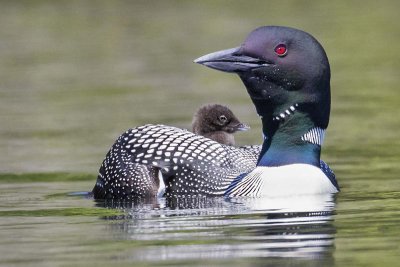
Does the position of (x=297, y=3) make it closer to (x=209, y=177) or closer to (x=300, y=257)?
(x=209, y=177)

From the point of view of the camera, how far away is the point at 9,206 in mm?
10805

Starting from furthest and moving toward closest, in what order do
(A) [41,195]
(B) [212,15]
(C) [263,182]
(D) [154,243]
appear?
1. (B) [212,15]
2. (A) [41,195]
3. (C) [263,182]
4. (D) [154,243]

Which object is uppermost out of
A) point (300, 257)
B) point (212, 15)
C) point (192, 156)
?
point (212, 15)

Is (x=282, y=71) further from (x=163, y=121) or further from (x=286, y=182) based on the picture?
(x=163, y=121)

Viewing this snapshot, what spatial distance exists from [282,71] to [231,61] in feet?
1.12

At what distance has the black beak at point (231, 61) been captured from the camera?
9992mm

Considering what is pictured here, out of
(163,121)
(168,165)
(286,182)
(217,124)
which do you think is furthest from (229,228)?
(163,121)

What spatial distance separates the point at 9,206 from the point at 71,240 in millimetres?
2066

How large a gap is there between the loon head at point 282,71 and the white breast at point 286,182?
30cm

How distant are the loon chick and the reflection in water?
6.90 feet

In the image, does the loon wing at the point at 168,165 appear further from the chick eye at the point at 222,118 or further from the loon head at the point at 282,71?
the chick eye at the point at 222,118

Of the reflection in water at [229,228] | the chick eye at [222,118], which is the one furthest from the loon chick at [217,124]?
the reflection in water at [229,228]

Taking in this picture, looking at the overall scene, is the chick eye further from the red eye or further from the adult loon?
the red eye

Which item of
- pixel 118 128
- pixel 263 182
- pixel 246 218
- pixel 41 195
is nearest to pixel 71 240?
pixel 246 218
